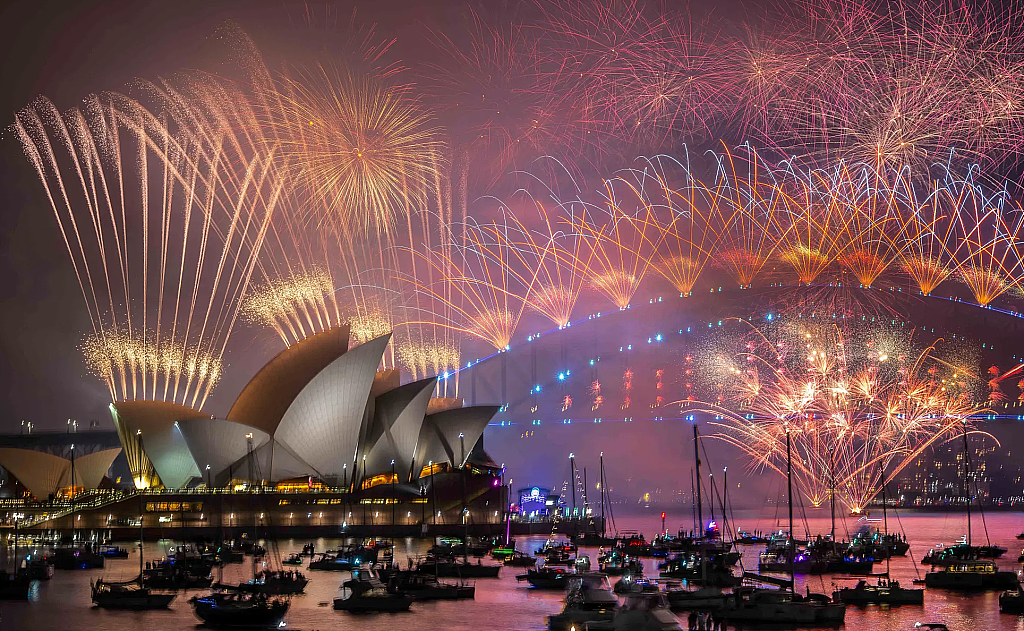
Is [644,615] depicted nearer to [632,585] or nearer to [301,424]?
[632,585]

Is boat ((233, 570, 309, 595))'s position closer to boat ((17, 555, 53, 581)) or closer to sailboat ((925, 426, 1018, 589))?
boat ((17, 555, 53, 581))

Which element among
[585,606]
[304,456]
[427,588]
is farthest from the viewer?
[304,456]

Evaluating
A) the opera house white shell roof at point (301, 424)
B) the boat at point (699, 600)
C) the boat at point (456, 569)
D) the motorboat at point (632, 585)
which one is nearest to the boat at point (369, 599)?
the boat at point (456, 569)

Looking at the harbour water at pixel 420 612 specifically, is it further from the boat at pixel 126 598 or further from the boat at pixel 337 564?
the boat at pixel 337 564

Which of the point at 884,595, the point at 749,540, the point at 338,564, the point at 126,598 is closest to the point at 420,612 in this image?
the point at 126,598

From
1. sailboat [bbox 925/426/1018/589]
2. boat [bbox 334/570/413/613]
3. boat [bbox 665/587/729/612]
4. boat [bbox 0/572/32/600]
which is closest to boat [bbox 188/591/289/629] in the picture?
boat [bbox 334/570/413/613]

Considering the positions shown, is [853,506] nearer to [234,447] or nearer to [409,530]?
Result: [409,530]
